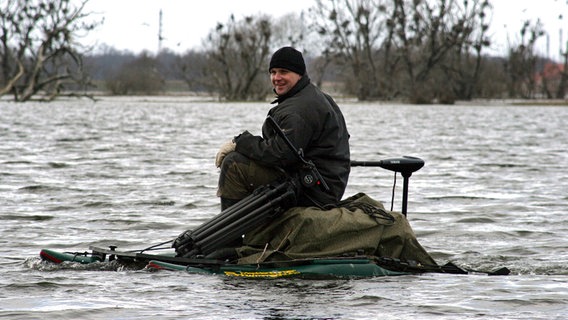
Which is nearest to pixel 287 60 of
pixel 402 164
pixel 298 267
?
pixel 402 164

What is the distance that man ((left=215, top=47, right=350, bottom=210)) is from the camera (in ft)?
22.9

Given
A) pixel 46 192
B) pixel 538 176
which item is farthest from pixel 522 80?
pixel 46 192

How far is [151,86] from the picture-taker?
83.3 metres

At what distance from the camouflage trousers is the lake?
636 mm

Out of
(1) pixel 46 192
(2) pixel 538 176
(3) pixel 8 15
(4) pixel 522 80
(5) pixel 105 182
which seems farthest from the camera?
(4) pixel 522 80

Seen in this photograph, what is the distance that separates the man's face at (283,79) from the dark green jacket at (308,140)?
0.12ft

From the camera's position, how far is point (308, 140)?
23.2 feet

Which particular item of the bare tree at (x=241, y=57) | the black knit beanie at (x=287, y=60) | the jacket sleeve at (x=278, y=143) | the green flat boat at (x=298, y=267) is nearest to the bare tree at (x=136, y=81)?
the bare tree at (x=241, y=57)

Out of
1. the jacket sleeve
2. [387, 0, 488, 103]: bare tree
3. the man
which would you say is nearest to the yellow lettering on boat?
the man

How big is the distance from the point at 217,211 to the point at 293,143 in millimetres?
4589

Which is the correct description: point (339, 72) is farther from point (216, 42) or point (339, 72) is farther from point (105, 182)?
point (105, 182)

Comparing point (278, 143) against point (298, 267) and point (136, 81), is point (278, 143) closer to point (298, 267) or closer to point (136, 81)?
point (298, 267)

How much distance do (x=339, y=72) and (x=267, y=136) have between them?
68915 millimetres

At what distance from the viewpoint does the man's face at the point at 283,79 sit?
718 cm
